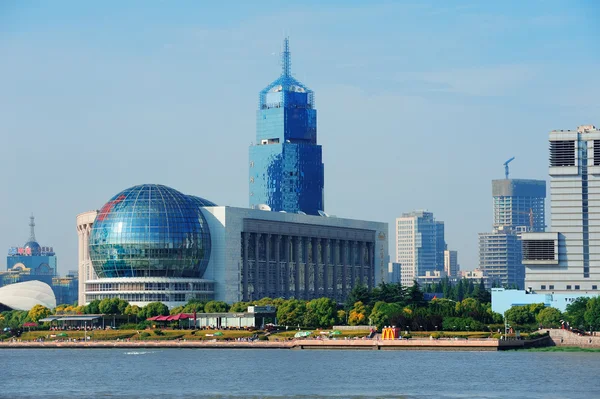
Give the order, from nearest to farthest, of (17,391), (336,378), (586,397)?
1. (586,397)
2. (17,391)
3. (336,378)

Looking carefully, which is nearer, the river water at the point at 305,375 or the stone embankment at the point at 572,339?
the river water at the point at 305,375

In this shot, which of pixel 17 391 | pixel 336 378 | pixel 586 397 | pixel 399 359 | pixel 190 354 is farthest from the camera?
pixel 190 354

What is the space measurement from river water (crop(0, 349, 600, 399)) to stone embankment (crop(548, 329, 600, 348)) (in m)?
10.1

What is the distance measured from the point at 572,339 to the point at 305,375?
198 ft

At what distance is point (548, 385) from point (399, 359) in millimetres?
40338

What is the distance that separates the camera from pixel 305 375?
5753 inches

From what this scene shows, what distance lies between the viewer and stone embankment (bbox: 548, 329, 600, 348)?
192m

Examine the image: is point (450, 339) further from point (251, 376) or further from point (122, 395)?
point (122, 395)

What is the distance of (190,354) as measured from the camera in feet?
619

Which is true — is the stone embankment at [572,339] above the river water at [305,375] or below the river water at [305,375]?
above

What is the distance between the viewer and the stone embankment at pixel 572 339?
630 ft

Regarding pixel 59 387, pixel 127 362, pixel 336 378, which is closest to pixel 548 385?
pixel 336 378

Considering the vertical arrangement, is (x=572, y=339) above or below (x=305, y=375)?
above

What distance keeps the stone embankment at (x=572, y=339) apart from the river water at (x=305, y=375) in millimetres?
10087
